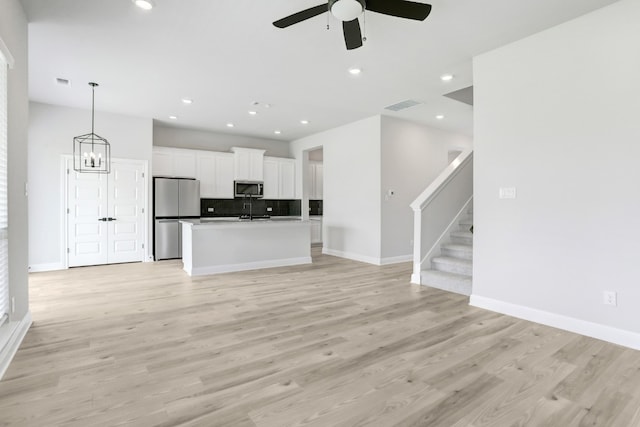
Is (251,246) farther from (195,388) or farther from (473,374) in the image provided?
(473,374)

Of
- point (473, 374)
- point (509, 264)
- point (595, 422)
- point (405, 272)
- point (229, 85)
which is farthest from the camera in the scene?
point (405, 272)

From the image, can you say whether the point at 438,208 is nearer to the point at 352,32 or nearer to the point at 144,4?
the point at 352,32

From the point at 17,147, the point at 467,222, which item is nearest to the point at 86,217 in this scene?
the point at 17,147

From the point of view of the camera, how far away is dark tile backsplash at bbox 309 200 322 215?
9.53 metres

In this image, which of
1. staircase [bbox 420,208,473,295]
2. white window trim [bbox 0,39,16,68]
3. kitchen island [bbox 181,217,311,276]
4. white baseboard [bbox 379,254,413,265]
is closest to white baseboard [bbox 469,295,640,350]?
staircase [bbox 420,208,473,295]

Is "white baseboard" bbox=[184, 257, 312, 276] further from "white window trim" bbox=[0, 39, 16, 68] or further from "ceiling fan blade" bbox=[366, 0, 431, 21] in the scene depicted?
"ceiling fan blade" bbox=[366, 0, 431, 21]

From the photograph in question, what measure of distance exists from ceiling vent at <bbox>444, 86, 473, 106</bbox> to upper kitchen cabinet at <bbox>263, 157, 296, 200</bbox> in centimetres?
442

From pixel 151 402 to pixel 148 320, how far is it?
1.53 metres

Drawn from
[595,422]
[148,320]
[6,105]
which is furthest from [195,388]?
[6,105]

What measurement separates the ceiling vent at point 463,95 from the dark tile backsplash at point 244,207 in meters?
4.67

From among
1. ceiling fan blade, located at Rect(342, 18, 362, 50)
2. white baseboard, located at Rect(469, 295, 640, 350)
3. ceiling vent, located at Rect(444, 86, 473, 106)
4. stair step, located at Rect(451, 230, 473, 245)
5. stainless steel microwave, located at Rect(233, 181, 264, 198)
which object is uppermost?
ceiling vent, located at Rect(444, 86, 473, 106)

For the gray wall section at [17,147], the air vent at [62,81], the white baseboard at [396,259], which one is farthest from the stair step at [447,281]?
the air vent at [62,81]

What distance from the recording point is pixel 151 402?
6.24 ft

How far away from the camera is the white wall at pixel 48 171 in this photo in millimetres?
5621
